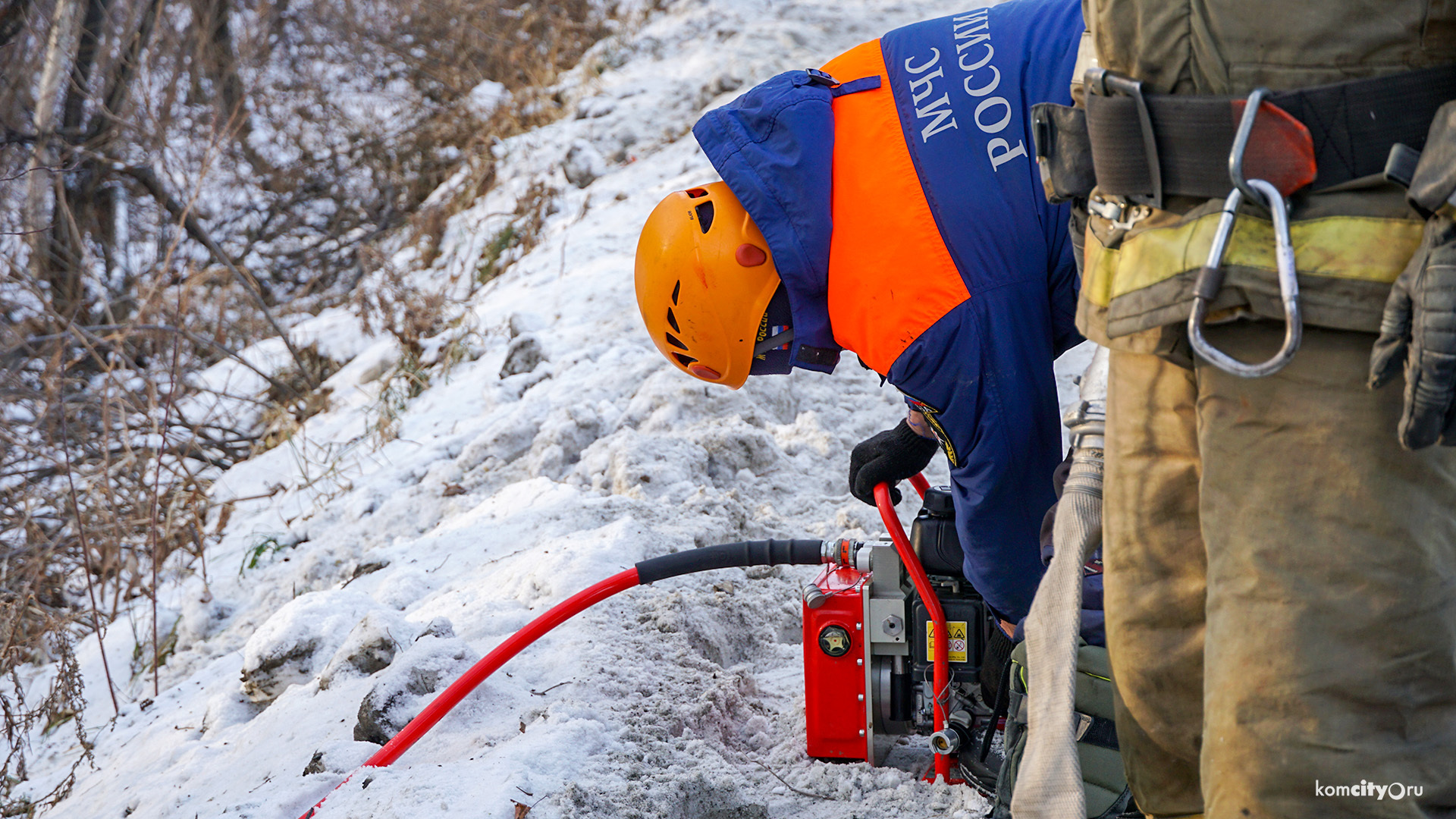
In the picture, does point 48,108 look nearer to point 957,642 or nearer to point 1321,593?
point 957,642

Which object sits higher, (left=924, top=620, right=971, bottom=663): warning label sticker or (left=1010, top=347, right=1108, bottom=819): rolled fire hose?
(left=1010, top=347, right=1108, bottom=819): rolled fire hose

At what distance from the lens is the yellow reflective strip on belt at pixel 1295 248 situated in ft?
3.78

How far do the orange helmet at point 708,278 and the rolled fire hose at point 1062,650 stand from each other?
3.30 feet

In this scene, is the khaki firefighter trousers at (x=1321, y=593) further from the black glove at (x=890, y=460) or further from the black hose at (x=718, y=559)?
the black hose at (x=718, y=559)

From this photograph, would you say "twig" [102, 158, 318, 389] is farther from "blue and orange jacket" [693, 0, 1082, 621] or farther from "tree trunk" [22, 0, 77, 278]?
"blue and orange jacket" [693, 0, 1082, 621]

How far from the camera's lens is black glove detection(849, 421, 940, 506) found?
2.50 metres

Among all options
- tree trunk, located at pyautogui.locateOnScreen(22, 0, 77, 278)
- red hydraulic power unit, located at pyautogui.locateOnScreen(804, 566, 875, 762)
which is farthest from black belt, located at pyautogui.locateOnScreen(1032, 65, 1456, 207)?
tree trunk, located at pyautogui.locateOnScreen(22, 0, 77, 278)

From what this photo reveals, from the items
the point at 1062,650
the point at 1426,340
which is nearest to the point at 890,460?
the point at 1062,650

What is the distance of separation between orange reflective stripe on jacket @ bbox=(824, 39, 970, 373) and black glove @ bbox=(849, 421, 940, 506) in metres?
0.35

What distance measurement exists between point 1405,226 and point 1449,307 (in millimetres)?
140

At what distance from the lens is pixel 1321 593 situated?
1.17m

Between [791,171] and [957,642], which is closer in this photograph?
[791,171]

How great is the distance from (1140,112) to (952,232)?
0.76 m

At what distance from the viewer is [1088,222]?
1528mm
